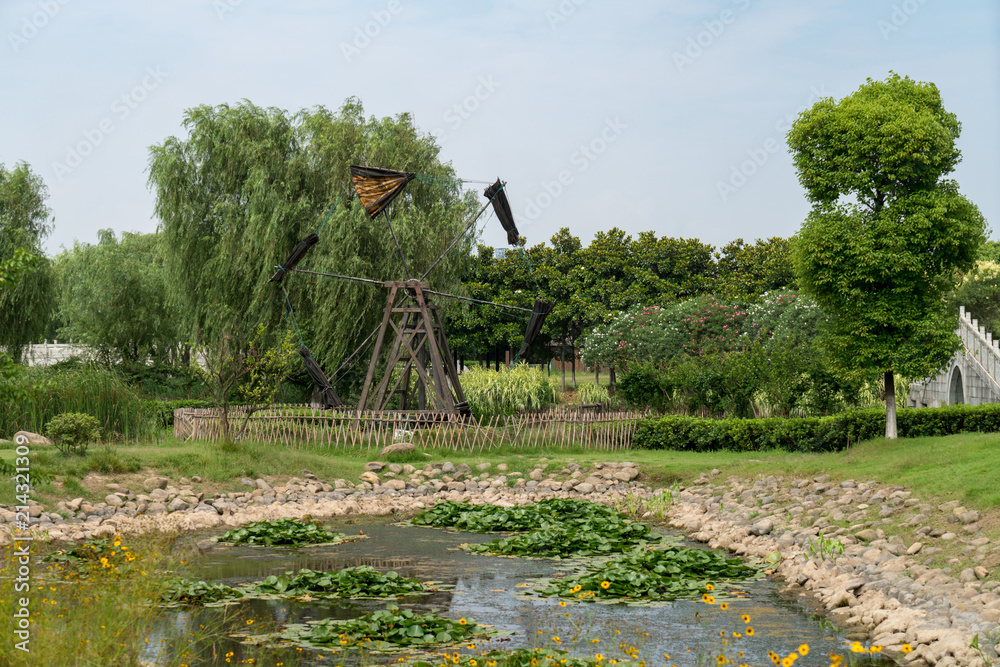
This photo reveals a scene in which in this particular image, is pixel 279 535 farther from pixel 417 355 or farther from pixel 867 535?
pixel 417 355

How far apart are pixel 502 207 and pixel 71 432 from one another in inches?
407

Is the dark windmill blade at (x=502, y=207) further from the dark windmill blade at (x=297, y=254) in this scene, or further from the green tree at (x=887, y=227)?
the green tree at (x=887, y=227)

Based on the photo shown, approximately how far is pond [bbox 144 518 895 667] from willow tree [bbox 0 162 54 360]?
68.5 ft

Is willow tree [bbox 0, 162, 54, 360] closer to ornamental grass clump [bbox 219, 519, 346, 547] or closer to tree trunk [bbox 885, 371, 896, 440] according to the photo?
ornamental grass clump [bbox 219, 519, 346, 547]

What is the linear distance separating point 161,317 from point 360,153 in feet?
43.2

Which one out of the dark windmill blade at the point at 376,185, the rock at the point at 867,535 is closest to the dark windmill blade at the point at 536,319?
the dark windmill blade at the point at 376,185

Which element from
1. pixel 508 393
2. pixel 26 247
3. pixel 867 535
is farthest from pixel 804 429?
pixel 26 247

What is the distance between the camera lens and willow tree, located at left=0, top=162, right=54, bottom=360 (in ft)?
92.9

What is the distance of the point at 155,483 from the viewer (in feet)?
46.6

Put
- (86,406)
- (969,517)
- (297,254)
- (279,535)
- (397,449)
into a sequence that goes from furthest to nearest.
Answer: (297,254) < (397,449) < (86,406) < (279,535) < (969,517)

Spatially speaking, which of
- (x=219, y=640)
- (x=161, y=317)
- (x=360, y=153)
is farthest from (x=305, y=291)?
(x=219, y=640)

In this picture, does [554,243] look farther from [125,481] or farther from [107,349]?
[125,481]

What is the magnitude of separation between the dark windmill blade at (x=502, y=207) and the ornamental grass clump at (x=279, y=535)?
9737 millimetres

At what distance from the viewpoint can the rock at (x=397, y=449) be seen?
60.0 ft
